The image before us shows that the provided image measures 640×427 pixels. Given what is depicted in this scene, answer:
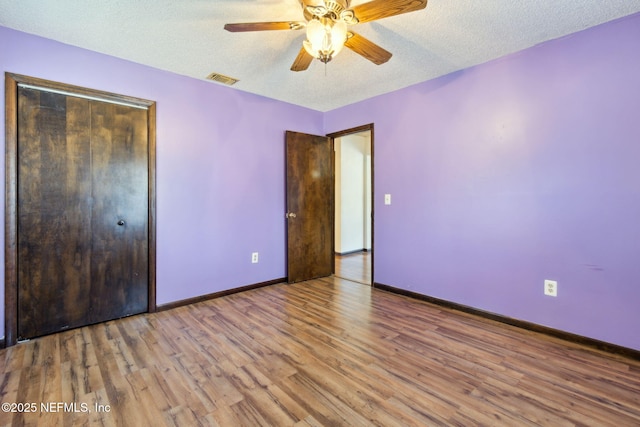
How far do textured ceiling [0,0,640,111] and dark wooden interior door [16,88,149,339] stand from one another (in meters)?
0.57

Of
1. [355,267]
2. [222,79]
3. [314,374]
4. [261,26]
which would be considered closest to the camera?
[261,26]

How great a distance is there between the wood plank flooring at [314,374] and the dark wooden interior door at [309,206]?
4.29ft

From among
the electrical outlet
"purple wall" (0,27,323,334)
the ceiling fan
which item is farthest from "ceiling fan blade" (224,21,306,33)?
the electrical outlet

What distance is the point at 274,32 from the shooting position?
2.18 m

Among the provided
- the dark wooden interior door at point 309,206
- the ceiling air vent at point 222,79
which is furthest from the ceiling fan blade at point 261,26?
the dark wooden interior door at point 309,206

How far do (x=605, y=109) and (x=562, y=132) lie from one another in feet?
0.89

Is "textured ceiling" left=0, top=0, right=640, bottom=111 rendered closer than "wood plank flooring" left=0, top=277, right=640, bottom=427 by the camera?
No

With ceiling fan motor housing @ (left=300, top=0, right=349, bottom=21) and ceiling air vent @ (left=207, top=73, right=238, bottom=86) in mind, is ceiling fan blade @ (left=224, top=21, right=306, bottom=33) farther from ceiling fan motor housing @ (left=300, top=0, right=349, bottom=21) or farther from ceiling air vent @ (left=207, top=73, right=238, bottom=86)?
ceiling air vent @ (left=207, top=73, right=238, bottom=86)

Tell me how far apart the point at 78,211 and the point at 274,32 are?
2195mm

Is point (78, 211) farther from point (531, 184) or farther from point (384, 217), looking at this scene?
point (531, 184)

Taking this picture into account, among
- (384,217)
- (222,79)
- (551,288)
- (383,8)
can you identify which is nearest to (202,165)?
(222,79)

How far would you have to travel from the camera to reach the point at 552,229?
2.36m

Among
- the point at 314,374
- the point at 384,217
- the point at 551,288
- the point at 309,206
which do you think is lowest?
the point at 314,374

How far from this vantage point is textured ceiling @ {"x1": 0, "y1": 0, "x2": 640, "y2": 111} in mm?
1910
